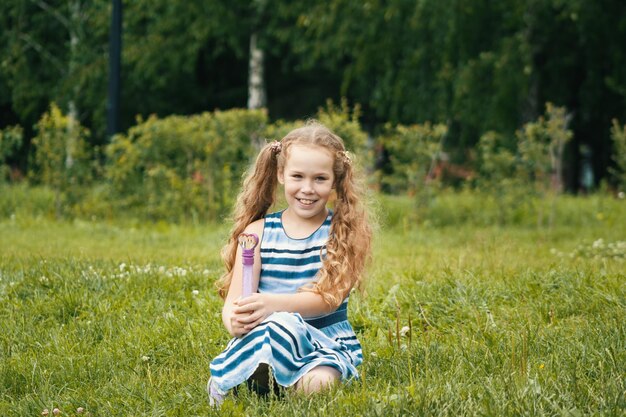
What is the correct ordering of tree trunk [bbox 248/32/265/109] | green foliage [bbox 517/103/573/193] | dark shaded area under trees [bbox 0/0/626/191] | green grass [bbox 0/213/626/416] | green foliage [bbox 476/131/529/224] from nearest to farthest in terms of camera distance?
1. green grass [bbox 0/213/626/416]
2. green foliage [bbox 517/103/573/193]
3. green foliage [bbox 476/131/529/224]
4. dark shaded area under trees [bbox 0/0/626/191]
5. tree trunk [bbox 248/32/265/109]

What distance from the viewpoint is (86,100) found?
706 inches

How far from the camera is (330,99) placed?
542 inches

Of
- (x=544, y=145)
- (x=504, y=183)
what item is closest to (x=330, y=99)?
(x=504, y=183)

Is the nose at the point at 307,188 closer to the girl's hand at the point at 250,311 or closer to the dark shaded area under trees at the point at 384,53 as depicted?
the girl's hand at the point at 250,311

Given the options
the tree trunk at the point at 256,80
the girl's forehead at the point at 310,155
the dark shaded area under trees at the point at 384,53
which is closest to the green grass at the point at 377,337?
the girl's forehead at the point at 310,155

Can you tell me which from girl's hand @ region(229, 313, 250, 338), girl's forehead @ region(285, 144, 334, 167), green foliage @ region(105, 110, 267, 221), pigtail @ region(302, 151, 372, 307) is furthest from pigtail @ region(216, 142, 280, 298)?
green foliage @ region(105, 110, 267, 221)

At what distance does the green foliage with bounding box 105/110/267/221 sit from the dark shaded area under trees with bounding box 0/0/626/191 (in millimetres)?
4319

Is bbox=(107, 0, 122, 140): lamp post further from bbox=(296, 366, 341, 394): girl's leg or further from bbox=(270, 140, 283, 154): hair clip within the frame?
bbox=(296, 366, 341, 394): girl's leg

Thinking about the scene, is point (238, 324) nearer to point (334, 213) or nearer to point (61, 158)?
point (334, 213)

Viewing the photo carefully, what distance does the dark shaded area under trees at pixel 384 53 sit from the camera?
14.1m

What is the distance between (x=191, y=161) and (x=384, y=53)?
18.9ft

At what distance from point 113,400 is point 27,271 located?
2156mm

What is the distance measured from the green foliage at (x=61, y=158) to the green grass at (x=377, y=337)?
150 inches

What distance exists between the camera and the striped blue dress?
331 cm
